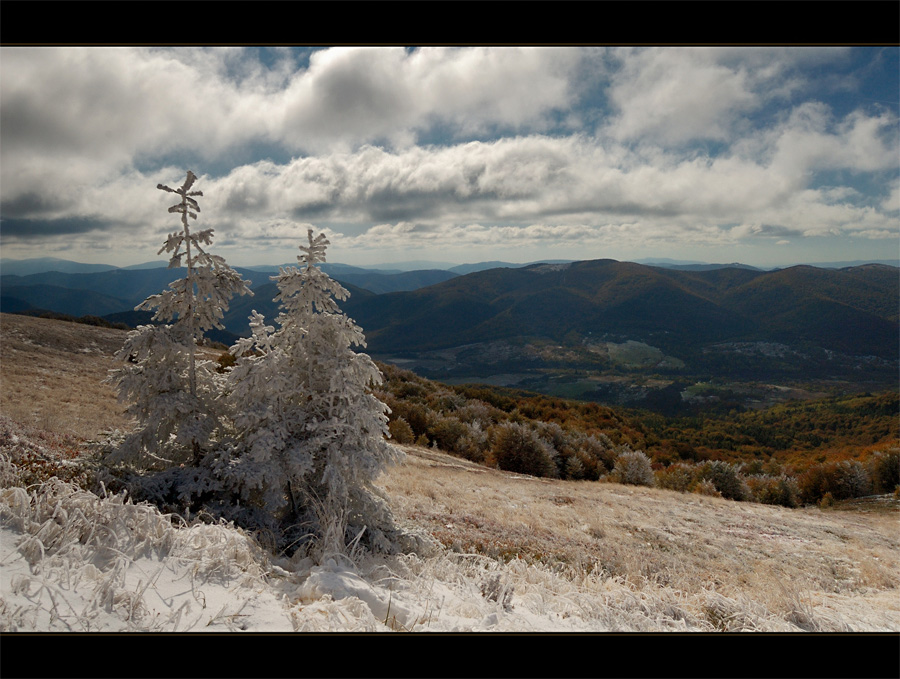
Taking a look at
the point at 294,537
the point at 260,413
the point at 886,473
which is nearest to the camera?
the point at 294,537

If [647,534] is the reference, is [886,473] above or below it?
below

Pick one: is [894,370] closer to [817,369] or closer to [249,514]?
[817,369]

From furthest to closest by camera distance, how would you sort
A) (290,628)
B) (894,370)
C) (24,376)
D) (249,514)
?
(894,370) → (24,376) → (249,514) → (290,628)

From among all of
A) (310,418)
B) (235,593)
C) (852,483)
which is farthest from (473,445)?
(235,593)

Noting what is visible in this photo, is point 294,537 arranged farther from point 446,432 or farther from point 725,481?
point 725,481

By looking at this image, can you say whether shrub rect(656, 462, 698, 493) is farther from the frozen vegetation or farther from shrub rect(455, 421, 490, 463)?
the frozen vegetation
